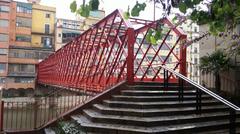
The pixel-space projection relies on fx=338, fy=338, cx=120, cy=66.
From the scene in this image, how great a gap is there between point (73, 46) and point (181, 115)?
13.1 meters

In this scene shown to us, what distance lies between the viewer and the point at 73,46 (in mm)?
20672

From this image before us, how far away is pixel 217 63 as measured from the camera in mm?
10906

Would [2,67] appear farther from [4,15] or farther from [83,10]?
[83,10]

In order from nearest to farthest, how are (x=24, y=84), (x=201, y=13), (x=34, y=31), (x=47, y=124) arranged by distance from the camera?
(x=201, y=13) → (x=47, y=124) → (x=24, y=84) → (x=34, y=31)

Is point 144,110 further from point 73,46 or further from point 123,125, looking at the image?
point 73,46

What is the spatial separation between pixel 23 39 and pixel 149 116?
4874 cm

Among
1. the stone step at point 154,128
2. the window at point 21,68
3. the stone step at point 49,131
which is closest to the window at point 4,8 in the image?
the window at point 21,68

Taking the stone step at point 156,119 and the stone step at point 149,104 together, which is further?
the stone step at point 149,104

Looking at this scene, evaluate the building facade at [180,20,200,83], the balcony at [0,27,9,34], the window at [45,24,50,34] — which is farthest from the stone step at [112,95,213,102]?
the window at [45,24,50,34]

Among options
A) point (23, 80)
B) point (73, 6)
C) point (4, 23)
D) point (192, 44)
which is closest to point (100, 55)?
point (192, 44)

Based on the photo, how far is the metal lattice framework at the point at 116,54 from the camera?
1134 centimetres

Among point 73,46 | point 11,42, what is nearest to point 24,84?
point 11,42

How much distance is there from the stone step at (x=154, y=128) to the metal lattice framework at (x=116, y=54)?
2.28 meters

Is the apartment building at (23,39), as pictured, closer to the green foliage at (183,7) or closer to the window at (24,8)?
the window at (24,8)
